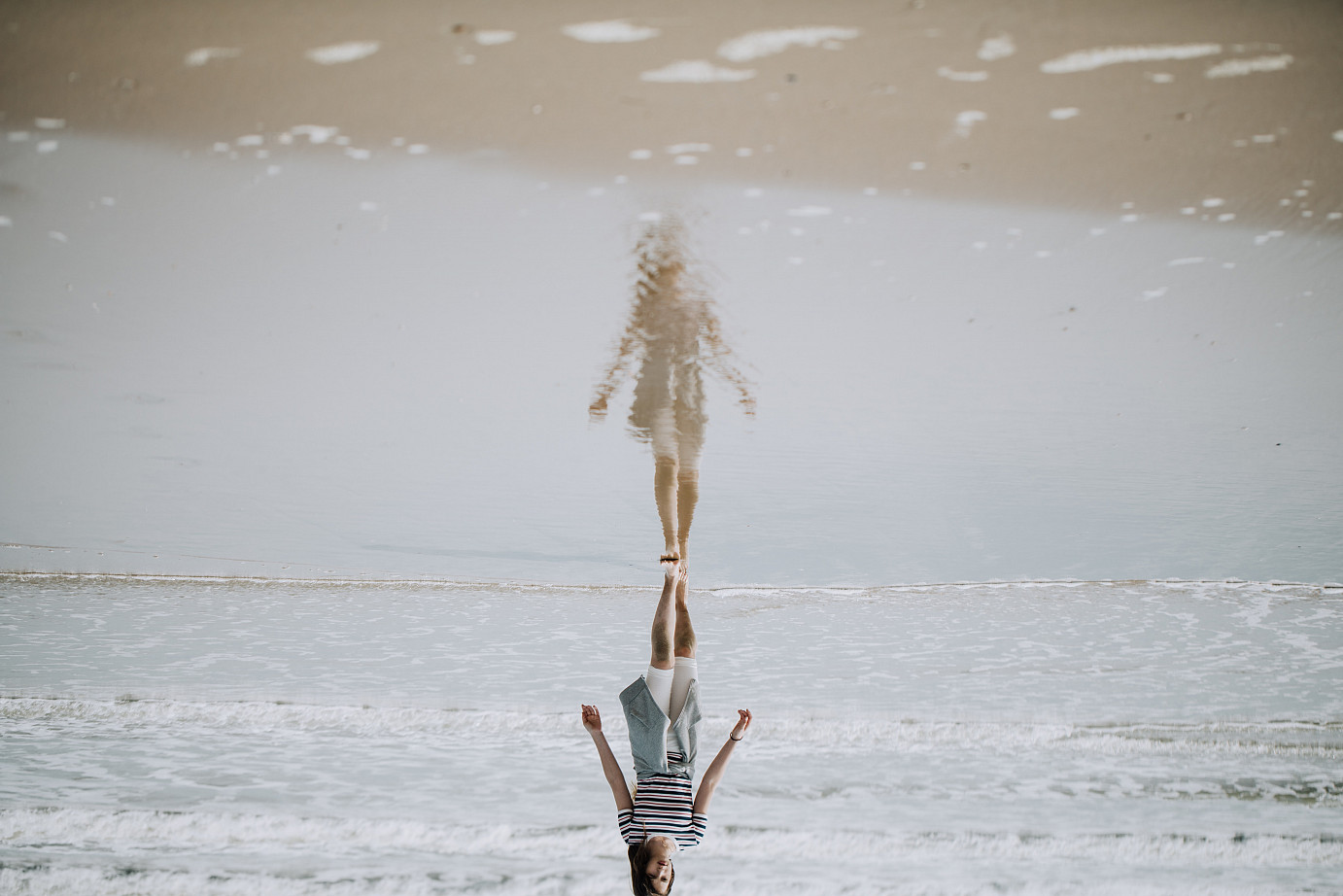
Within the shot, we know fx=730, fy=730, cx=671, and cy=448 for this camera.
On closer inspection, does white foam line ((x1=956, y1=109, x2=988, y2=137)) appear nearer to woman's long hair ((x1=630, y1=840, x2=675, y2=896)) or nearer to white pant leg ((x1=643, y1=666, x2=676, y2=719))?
white pant leg ((x1=643, y1=666, x2=676, y2=719))

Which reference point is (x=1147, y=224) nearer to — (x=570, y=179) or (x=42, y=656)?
(x=570, y=179)

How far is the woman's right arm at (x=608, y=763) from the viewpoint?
217 cm

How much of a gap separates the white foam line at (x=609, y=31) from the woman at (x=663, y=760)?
1543mm

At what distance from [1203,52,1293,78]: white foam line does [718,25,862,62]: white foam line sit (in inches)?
30.1

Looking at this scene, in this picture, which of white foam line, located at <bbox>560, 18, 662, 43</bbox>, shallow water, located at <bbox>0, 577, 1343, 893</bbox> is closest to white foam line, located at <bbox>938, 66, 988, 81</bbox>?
white foam line, located at <bbox>560, 18, 662, 43</bbox>

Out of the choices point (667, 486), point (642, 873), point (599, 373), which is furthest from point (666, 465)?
point (642, 873)

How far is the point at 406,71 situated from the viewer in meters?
1.57

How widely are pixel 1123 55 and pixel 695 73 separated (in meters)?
0.88

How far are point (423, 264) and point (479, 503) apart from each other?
6.93ft

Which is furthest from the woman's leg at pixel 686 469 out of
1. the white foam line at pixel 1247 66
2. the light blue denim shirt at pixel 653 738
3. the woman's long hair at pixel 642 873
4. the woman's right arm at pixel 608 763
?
the white foam line at pixel 1247 66

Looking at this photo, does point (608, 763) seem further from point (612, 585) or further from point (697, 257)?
point (612, 585)

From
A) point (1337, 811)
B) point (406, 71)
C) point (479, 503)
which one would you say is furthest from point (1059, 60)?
point (1337, 811)

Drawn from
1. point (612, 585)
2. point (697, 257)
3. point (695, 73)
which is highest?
point (695, 73)

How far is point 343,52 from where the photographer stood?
153cm
